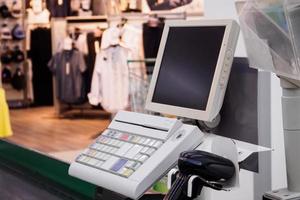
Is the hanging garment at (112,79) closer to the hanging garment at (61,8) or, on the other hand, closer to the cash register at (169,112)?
the hanging garment at (61,8)

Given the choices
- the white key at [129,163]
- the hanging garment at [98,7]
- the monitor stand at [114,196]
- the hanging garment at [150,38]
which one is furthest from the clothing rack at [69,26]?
the white key at [129,163]

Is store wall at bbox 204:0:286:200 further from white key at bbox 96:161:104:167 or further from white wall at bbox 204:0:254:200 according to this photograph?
white key at bbox 96:161:104:167

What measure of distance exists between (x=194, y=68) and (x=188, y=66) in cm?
3

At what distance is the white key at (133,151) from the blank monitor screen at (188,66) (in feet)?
0.66

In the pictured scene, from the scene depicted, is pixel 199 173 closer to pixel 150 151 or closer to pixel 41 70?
pixel 150 151

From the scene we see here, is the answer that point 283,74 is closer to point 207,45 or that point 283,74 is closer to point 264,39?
point 264,39

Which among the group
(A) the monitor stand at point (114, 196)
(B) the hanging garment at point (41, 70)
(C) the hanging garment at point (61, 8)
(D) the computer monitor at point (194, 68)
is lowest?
(B) the hanging garment at point (41, 70)

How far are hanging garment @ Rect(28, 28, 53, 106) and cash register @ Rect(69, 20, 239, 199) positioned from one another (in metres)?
8.34

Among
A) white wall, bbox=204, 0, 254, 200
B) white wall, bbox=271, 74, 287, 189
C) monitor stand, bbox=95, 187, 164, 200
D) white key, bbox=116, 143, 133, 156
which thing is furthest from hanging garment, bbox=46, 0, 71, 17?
white key, bbox=116, 143, 133, 156

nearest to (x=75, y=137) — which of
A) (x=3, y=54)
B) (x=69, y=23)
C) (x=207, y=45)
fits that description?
(x=69, y=23)

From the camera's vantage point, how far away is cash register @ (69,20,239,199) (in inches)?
51.2

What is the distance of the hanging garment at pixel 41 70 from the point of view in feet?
31.6

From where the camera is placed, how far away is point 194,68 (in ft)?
4.90

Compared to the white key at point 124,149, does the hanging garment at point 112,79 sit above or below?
below
